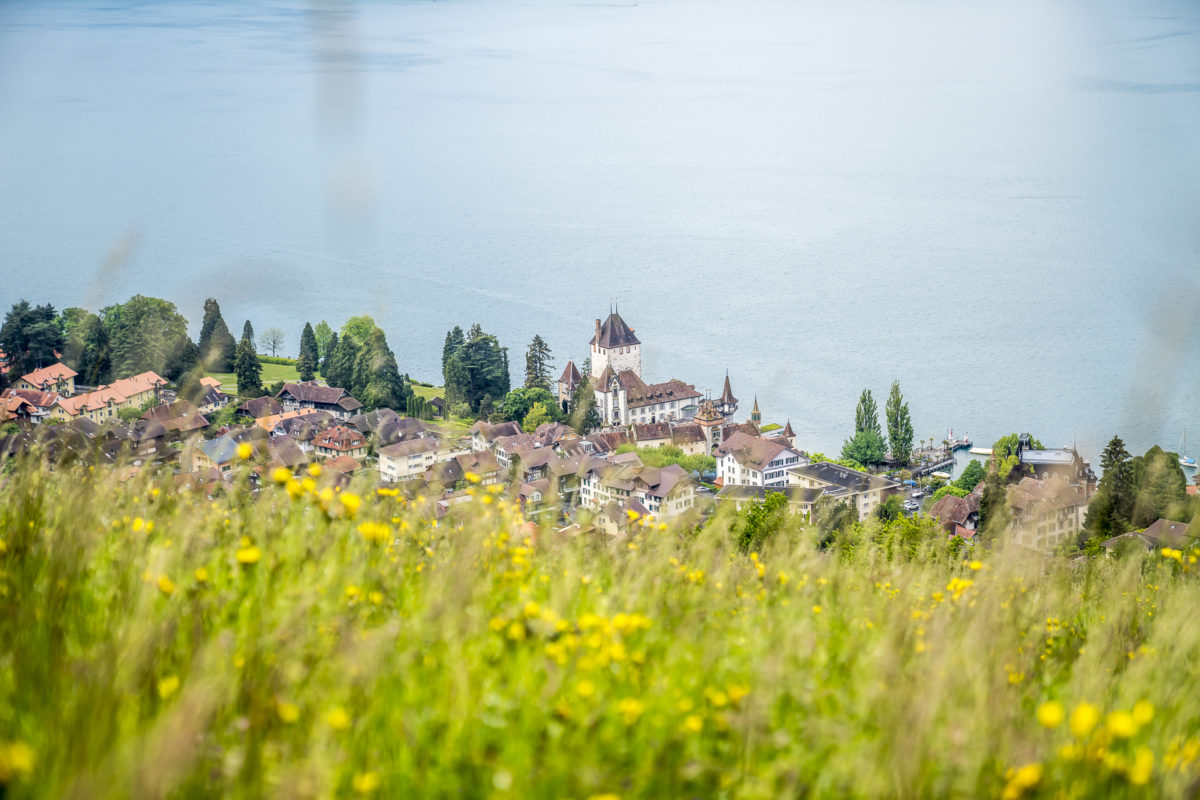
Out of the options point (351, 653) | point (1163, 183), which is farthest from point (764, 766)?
point (1163, 183)

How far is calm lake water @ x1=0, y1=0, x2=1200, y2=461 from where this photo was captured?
30688 millimetres

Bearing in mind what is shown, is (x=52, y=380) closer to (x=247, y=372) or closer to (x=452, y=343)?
(x=247, y=372)

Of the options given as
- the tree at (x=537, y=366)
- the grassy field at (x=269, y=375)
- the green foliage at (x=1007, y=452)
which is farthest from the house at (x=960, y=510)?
the grassy field at (x=269, y=375)

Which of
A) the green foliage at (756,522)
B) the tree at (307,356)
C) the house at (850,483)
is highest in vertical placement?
the tree at (307,356)

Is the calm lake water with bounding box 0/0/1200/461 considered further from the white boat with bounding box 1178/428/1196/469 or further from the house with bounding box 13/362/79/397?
the house with bounding box 13/362/79/397

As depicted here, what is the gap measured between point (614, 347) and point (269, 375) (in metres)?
9.86

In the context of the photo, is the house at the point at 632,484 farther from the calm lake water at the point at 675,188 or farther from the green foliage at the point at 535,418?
the calm lake water at the point at 675,188

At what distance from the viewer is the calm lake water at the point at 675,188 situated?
→ 30688mm

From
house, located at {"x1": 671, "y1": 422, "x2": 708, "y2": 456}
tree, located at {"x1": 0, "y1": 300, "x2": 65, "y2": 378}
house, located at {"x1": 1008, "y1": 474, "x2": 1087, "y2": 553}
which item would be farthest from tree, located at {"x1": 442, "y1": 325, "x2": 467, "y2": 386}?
house, located at {"x1": 1008, "y1": 474, "x2": 1087, "y2": 553}

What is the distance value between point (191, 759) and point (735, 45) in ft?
393

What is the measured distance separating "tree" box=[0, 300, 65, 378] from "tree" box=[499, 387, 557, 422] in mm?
10260

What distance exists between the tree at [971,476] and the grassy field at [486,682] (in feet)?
69.3

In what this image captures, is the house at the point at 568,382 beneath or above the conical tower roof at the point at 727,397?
above

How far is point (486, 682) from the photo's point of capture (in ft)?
4.42
